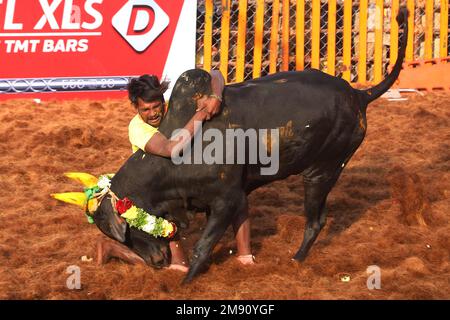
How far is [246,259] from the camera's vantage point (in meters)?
5.09

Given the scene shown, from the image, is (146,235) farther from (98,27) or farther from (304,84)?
(98,27)

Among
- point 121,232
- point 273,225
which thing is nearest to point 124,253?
point 121,232

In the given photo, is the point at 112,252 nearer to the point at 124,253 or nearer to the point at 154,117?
the point at 124,253

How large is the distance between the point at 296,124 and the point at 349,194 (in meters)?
2.12

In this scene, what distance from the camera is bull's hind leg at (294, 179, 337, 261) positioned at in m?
5.23

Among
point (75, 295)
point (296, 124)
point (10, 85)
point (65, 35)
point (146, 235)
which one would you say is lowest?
point (75, 295)

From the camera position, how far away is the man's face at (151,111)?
4758mm

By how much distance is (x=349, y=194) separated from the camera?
681 centimetres

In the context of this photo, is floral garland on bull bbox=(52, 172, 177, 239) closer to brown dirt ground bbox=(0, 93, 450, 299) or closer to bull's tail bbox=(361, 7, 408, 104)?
brown dirt ground bbox=(0, 93, 450, 299)

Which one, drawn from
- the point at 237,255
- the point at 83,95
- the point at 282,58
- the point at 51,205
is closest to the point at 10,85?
the point at 83,95

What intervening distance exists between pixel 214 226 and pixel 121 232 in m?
0.57
